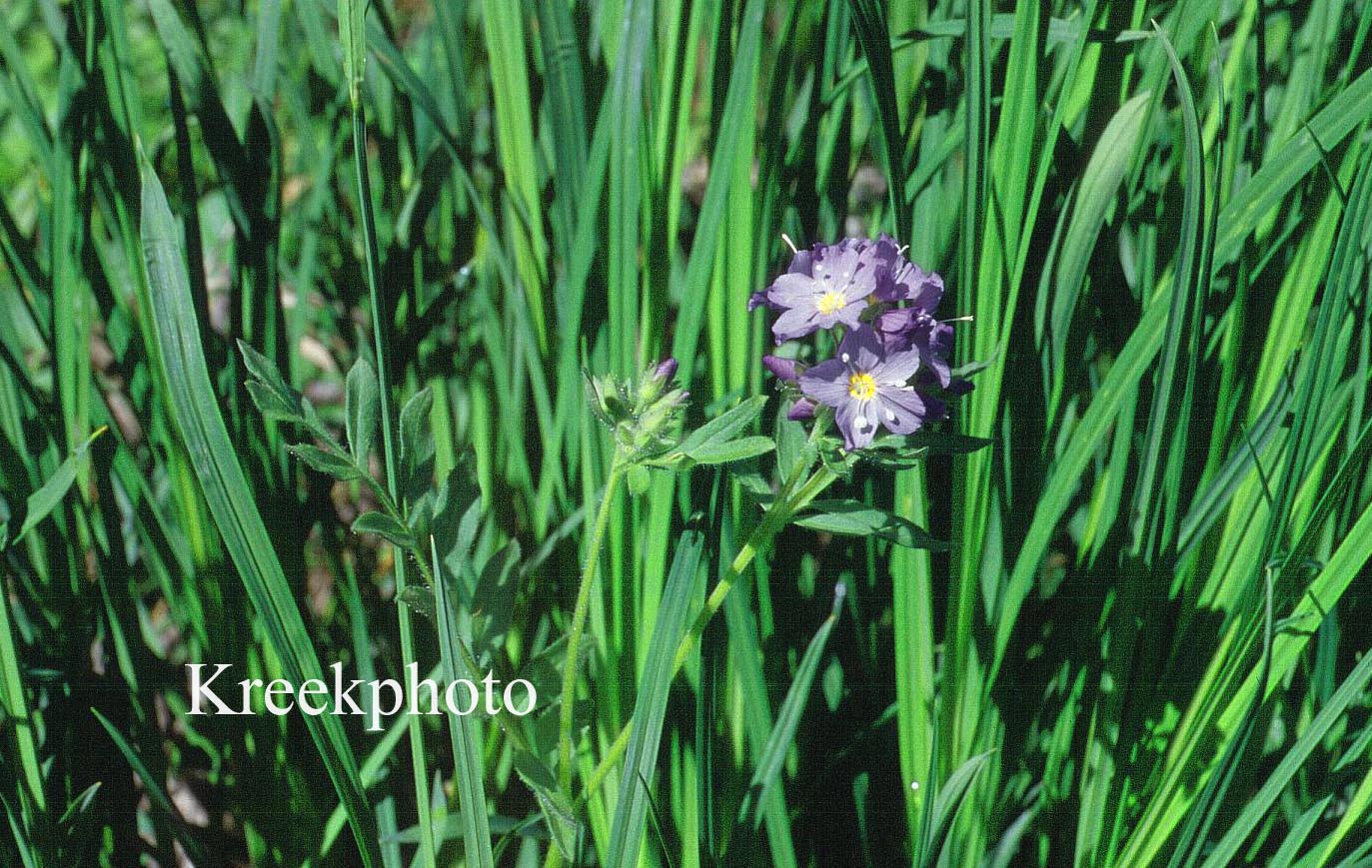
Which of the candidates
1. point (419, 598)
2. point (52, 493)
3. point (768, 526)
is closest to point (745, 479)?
point (768, 526)

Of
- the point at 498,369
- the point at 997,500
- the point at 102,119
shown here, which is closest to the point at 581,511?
the point at 498,369

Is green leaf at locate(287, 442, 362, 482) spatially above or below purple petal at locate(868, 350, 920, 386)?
below

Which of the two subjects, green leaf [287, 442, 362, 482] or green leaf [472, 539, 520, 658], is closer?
green leaf [287, 442, 362, 482]

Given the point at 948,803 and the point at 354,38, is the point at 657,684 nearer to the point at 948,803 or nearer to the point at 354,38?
the point at 948,803

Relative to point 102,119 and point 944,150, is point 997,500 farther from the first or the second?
point 102,119

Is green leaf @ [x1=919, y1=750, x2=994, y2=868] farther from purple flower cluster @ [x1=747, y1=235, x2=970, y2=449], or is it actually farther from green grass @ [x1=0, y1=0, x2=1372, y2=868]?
purple flower cluster @ [x1=747, y1=235, x2=970, y2=449]

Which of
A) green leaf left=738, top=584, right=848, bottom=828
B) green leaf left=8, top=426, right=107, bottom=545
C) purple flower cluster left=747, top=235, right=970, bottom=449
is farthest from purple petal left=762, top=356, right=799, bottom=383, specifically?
green leaf left=8, top=426, right=107, bottom=545
